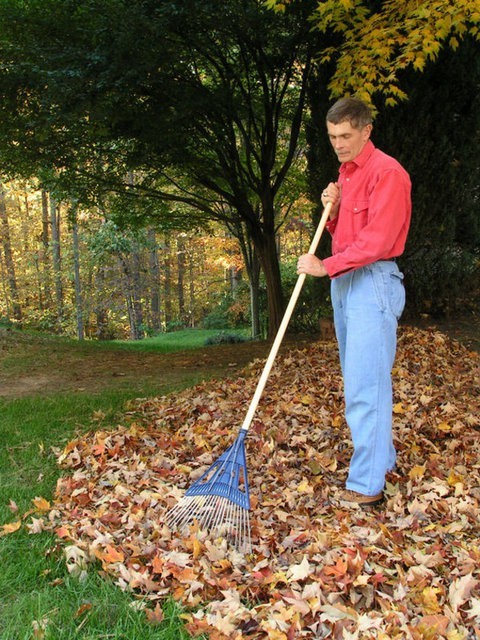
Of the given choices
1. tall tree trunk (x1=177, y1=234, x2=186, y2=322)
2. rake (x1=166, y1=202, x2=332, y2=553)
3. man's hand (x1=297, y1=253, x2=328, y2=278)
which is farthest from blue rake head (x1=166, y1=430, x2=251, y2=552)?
tall tree trunk (x1=177, y1=234, x2=186, y2=322)

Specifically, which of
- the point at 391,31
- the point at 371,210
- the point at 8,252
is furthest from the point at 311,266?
the point at 8,252

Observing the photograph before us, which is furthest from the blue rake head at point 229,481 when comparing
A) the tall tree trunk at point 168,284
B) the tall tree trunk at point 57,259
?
the tall tree trunk at point 168,284

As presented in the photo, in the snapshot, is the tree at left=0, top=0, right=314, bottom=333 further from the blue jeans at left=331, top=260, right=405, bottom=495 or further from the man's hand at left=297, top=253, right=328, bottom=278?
the blue jeans at left=331, top=260, right=405, bottom=495

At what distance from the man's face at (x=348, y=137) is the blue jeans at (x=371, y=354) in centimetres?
59

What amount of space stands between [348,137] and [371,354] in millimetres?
1103

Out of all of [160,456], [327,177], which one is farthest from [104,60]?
[160,456]

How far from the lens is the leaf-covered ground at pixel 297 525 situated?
87.4 inches

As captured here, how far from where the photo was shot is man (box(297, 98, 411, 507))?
2680 mm

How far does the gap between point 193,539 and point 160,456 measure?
1265 millimetres

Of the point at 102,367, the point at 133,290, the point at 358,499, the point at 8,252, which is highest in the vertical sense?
the point at 8,252

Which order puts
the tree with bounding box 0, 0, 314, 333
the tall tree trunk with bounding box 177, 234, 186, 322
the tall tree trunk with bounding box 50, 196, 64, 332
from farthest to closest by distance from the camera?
the tall tree trunk with bounding box 177, 234, 186, 322 < the tall tree trunk with bounding box 50, 196, 64, 332 < the tree with bounding box 0, 0, 314, 333

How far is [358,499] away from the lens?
303 centimetres

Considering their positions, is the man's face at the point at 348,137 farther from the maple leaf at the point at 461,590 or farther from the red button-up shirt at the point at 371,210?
the maple leaf at the point at 461,590

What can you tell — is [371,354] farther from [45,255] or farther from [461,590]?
[45,255]
